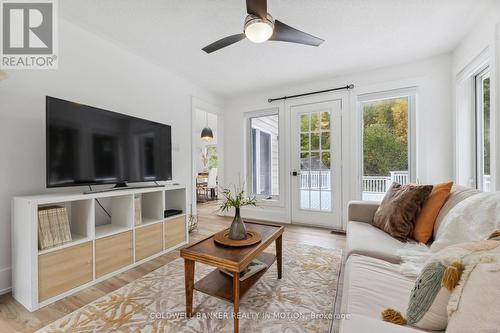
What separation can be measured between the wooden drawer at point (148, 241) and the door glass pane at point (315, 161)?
7.54 feet

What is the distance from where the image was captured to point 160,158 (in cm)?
269

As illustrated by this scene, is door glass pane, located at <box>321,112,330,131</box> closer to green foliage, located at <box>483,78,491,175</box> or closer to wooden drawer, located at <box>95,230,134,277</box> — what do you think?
green foliage, located at <box>483,78,491,175</box>

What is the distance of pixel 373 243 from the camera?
1604 mm

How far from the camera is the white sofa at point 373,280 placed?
0.72m

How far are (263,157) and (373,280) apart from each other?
3227 millimetres

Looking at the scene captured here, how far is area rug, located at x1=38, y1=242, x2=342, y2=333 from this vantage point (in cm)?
136

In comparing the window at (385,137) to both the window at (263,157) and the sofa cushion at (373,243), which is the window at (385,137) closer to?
the window at (263,157)

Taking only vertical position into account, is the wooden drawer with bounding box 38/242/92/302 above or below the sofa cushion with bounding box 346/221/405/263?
below

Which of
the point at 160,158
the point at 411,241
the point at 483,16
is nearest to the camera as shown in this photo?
the point at 411,241

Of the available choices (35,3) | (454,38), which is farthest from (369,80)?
(35,3)

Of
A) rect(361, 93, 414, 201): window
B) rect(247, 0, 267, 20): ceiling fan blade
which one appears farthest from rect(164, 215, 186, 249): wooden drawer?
rect(361, 93, 414, 201): window

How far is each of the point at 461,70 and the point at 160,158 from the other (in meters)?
3.66

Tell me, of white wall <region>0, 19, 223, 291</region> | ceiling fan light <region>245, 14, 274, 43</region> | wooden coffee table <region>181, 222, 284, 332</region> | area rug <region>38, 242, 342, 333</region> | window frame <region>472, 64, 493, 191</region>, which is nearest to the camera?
wooden coffee table <region>181, 222, 284, 332</region>

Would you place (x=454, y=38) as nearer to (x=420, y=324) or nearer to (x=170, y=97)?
(x=420, y=324)
